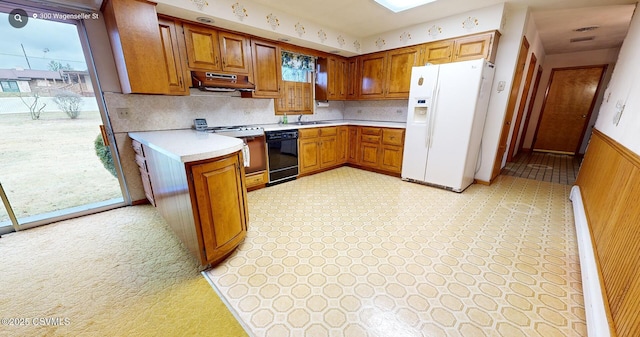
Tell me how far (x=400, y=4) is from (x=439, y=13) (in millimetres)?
670

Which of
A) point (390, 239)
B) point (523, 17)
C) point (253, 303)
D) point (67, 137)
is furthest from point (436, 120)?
point (67, 137)

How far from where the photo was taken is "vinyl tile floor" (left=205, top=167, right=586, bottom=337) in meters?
1.36

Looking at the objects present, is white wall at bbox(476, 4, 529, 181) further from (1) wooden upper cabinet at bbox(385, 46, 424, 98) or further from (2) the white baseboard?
(2) the white baseboard

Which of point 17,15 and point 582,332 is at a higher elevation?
point 17,15

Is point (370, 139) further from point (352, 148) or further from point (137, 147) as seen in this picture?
point (137, 147)

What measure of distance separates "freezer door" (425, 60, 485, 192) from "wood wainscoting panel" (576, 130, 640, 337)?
125 centimetres

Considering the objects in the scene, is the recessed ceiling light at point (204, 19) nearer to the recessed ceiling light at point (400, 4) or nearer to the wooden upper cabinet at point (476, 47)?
the recessed ceiling light at point (400, 4)

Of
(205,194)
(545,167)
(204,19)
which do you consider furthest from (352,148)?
(545,167)

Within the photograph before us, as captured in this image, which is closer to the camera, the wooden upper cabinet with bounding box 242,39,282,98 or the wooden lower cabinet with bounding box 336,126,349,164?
the wooden upper cabinet with bounding box 242,39,282,98

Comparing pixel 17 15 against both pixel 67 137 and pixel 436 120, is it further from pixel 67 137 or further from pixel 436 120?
pixel 436 120

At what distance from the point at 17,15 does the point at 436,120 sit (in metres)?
4.75

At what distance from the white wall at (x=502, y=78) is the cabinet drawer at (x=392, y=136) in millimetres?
1270

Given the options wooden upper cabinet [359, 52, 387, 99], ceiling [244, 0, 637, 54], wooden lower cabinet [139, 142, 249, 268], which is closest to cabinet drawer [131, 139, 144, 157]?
wooden lower cabinet [139, 142, 249, 268]

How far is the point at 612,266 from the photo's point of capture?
1341 mm
